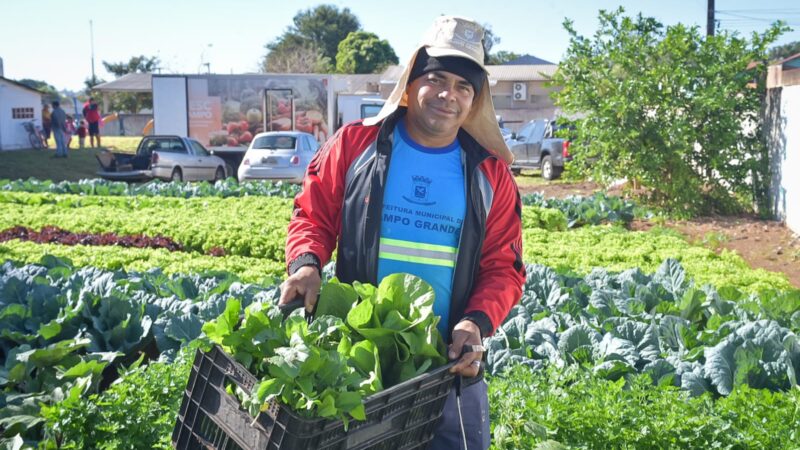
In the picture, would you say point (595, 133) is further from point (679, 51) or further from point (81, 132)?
point (81, 132)

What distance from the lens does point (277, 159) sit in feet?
69.6

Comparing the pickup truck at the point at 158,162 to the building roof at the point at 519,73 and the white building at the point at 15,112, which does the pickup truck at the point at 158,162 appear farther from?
the building roof at the point at 519,73

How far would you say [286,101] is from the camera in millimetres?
27312

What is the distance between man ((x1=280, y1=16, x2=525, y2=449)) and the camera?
2.88m

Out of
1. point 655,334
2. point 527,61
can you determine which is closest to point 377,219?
point 655,334

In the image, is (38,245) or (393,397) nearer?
(393,397)

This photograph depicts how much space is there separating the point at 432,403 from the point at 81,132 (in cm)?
3537

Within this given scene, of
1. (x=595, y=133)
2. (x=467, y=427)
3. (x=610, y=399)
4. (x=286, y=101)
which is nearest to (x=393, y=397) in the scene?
(x=467, y=427)

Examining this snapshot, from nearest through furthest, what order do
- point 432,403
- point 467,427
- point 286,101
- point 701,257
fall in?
point 432,403 < point 467,427 < point 701,257 < point 286,101

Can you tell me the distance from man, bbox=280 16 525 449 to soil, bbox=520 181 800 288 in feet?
25.9

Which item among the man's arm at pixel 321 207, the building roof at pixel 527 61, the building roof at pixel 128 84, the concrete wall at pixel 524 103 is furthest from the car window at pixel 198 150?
the building roof at pixel 527 61

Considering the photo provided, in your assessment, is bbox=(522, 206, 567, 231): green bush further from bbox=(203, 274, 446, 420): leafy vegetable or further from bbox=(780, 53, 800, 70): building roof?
bbox=(203, 274, 446, 420): leafy vegetable

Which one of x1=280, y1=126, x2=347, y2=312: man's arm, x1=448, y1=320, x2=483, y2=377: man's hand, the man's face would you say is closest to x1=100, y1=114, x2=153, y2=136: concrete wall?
x1=280, y1=126, x2=347, y2=312: man's arm

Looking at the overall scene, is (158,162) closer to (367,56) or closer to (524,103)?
(524,103)
